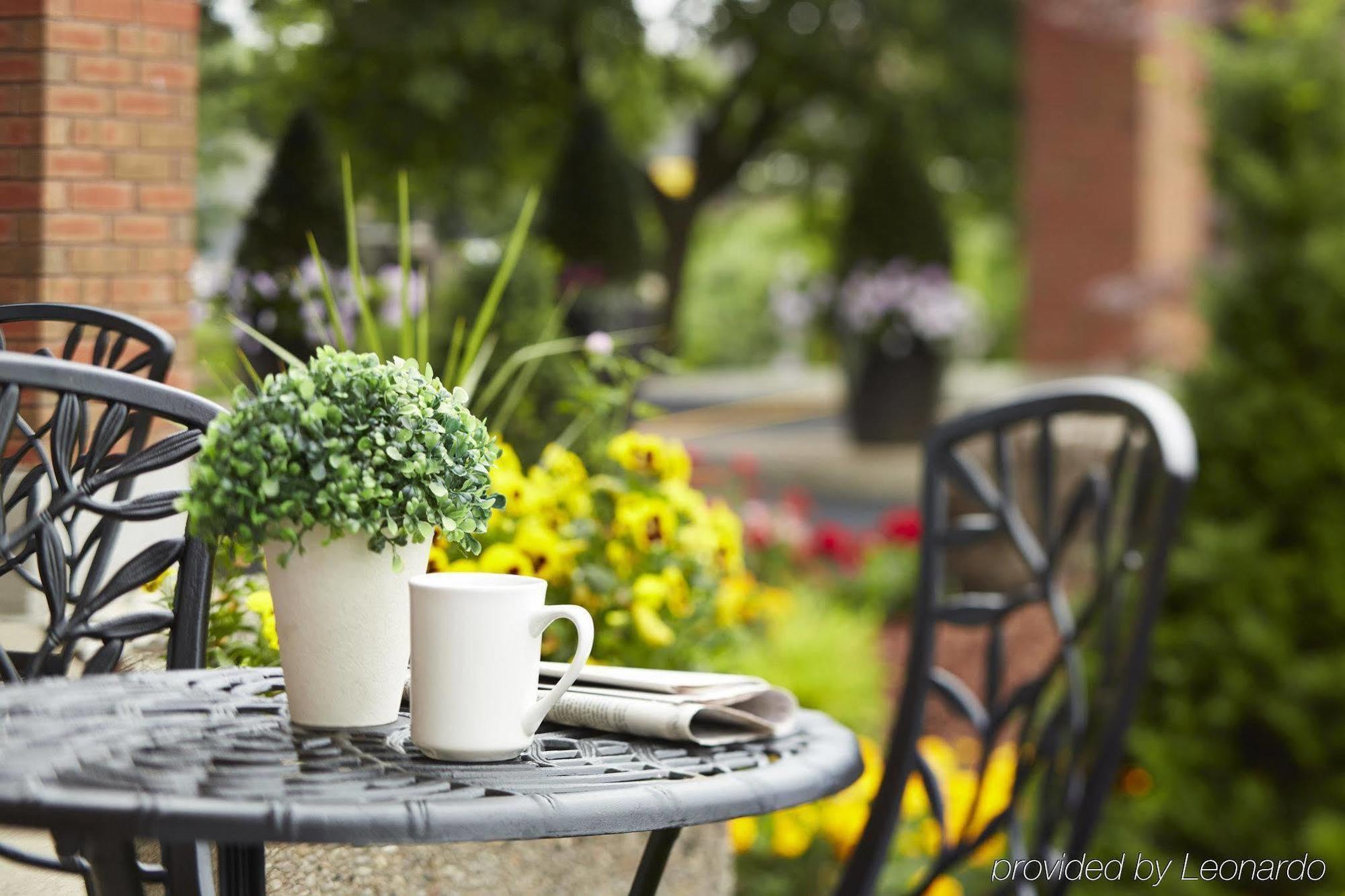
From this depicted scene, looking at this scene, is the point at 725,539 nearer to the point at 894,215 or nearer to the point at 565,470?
the point at 565,470

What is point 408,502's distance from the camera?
1186 mm

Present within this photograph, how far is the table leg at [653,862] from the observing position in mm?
1644

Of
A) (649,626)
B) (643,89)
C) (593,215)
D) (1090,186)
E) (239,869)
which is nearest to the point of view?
(239,869)

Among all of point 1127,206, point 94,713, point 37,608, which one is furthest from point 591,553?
point 1127,206

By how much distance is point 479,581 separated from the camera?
1.24m

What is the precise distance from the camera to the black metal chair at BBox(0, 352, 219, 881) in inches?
57.2

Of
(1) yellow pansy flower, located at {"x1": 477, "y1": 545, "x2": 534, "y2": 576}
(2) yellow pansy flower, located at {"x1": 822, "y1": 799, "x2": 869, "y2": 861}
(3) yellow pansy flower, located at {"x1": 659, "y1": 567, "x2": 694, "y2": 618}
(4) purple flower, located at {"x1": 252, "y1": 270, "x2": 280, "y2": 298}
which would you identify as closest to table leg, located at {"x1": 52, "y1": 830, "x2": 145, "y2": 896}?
(1) yellow pansy flower, located at {"x1": 477, "y1": 545, "x2": 534, "y2": 576}

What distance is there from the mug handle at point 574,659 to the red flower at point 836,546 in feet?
17.9

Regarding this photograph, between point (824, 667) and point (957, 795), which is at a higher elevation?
point (824, 667)

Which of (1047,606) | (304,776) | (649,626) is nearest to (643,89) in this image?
(649,626)

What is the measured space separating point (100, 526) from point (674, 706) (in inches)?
25.8

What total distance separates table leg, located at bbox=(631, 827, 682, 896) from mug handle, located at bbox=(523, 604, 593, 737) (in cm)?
46

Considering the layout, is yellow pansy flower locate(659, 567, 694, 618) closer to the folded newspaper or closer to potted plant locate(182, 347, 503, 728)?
the folded newspaper

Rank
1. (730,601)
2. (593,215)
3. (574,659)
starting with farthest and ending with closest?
1. (593,215)
2. (730,601)
3. (574,659)
